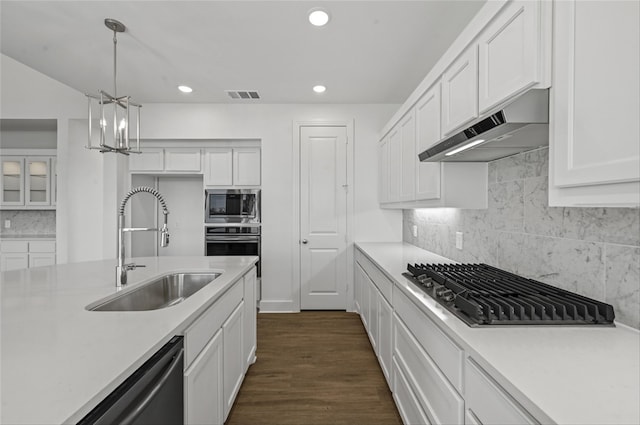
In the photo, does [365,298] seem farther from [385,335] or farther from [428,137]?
[428,137]

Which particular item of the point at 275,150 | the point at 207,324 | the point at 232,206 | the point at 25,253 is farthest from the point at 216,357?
the point at 25,253

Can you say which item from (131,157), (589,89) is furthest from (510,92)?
(131,157)

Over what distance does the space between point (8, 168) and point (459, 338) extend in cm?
658

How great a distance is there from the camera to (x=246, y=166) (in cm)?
421

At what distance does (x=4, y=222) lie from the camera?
4.89 m

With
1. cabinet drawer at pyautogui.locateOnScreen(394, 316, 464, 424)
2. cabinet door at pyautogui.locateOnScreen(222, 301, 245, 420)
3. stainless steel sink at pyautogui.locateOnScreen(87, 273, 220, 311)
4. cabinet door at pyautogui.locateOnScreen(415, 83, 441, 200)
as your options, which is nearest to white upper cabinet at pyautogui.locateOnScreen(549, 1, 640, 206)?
cabinet drawer at pyautogui.locateOnScreen(394, 316, 464, 424)

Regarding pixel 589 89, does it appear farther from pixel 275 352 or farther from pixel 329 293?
pixel 329 293

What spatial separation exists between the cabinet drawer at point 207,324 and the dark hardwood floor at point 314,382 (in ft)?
2.44

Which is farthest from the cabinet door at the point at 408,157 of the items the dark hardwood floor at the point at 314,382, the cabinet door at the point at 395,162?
the dark hardwood floor at the point at 314,382

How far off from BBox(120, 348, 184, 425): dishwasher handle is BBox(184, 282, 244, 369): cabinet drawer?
73mm

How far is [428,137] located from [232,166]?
2822 mm

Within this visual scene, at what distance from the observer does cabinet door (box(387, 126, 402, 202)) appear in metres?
3.04

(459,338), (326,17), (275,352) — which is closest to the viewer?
(459,338)

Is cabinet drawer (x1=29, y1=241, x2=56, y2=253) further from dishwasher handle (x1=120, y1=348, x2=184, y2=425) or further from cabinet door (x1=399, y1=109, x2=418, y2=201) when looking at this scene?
cabinet door (x1=399, y1=109, x2=418, y2=201)
